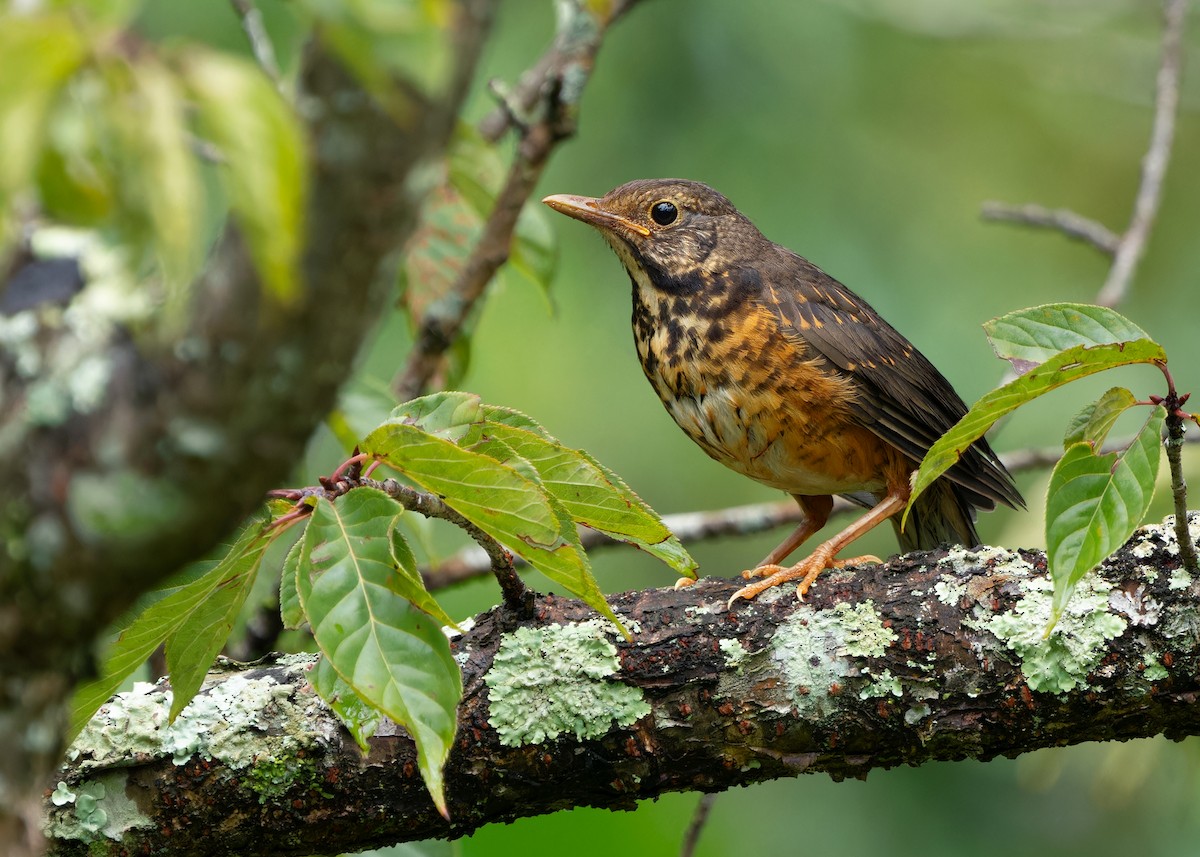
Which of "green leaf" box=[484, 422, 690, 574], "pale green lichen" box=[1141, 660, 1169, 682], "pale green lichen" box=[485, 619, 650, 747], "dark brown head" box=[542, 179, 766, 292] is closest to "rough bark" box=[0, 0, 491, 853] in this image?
"green leaf" box=[484, 422, 690, 574]

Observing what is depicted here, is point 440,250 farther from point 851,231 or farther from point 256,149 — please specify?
point 851,231

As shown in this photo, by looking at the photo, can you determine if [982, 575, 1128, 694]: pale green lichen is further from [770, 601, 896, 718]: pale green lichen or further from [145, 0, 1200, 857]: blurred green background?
[145, 0, 1200, 857]: blurred green background

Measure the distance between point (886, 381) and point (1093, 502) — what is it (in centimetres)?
189

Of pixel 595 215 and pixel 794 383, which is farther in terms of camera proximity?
pixel 595 215

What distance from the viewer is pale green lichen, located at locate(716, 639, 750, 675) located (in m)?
2.69

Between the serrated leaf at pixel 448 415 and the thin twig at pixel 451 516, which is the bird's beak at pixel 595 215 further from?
the serrated leaf at pixel 448 415

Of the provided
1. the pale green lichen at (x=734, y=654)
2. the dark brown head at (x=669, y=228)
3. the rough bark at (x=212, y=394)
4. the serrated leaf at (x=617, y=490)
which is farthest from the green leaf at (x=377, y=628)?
the dark brown head at (x=669, y=228)

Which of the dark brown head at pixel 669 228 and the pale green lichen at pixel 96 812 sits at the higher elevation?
the dark brown head at pixel 669 228

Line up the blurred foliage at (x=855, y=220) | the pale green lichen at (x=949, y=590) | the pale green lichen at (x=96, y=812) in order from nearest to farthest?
the pale green lichen at (x=96, y=812) < the pale green lichen at (x=949, y=590) < the blurred foliage at (x=855, y=220)

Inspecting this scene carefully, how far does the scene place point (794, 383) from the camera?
3.90 metres

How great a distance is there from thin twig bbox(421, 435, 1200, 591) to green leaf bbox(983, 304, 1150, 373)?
1720 millimetres

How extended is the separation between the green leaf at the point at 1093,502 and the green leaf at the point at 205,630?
131 centimetres

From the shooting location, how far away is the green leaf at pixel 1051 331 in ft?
7.38

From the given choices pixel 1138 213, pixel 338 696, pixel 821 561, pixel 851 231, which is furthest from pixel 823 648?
pixel 851 231
